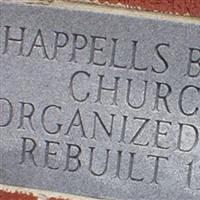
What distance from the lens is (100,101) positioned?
90.7 inches

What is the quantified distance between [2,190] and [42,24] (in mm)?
510

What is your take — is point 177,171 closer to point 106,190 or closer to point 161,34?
point 106,190

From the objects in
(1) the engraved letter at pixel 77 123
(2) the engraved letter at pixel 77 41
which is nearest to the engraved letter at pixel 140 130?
(1) the engraved letter at pixel 77 123

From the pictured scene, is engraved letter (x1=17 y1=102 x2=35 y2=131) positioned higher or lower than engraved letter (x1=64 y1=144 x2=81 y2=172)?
higher

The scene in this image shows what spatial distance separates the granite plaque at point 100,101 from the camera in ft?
7.39

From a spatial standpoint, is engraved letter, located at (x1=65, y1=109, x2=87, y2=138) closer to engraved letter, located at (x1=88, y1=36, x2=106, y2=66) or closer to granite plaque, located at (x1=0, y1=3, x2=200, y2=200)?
granite plaque, located at (x1=0, y1=3, x2=200, y2=200)

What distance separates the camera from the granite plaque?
7.39ft

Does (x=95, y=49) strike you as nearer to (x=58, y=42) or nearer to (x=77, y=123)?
(x=58, y=42)

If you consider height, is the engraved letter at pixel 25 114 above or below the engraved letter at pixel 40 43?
below

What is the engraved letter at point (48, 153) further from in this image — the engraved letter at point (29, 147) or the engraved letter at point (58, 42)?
the engraved letter at point (58, 42)

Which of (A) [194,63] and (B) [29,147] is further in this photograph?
(B) [29,147]

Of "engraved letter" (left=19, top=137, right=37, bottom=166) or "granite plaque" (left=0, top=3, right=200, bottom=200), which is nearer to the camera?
"granite plaque" (left=0, top=3, right=200, bottom=200)

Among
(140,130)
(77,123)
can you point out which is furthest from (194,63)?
→ (77,123)

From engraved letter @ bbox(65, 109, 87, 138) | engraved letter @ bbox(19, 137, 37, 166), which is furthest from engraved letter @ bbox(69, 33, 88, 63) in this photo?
engraved letter @ bbox(19, 137, 37, 166)
